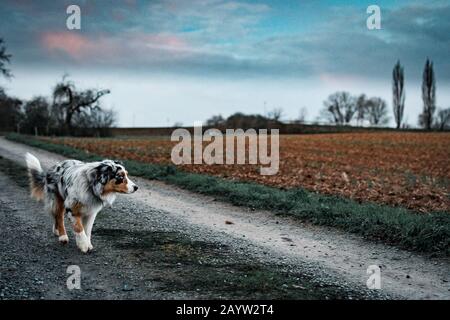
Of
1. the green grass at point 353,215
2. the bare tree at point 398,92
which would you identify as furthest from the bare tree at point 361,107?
the green grass at point 353,215

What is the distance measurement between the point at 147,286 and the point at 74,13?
10246 mm

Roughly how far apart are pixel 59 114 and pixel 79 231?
71.1m

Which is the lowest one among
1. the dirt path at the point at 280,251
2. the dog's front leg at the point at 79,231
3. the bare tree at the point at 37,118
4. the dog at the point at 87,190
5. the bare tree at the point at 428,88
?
the dirt path at the point at 280,251

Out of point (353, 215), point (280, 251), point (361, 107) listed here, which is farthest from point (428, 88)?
point (280, 251)

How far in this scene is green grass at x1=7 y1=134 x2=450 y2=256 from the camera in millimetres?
8461

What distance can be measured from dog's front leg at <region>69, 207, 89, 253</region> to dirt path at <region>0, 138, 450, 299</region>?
0.82ft

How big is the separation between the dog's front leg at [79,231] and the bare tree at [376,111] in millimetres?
126710

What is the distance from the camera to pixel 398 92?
3292 inches

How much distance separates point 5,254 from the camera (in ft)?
25.1

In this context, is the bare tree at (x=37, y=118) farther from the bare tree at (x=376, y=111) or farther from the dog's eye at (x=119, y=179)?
the bare tree at (x=376, y=111)

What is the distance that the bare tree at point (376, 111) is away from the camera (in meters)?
126

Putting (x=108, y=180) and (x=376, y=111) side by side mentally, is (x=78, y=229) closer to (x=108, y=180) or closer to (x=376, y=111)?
(x=108, y=180)

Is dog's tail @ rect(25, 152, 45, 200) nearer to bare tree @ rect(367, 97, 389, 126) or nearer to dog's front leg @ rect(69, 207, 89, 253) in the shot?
dog's front leg @ rect(69, 207, 89, 253)

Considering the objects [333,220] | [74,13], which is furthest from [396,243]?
[74,13]
